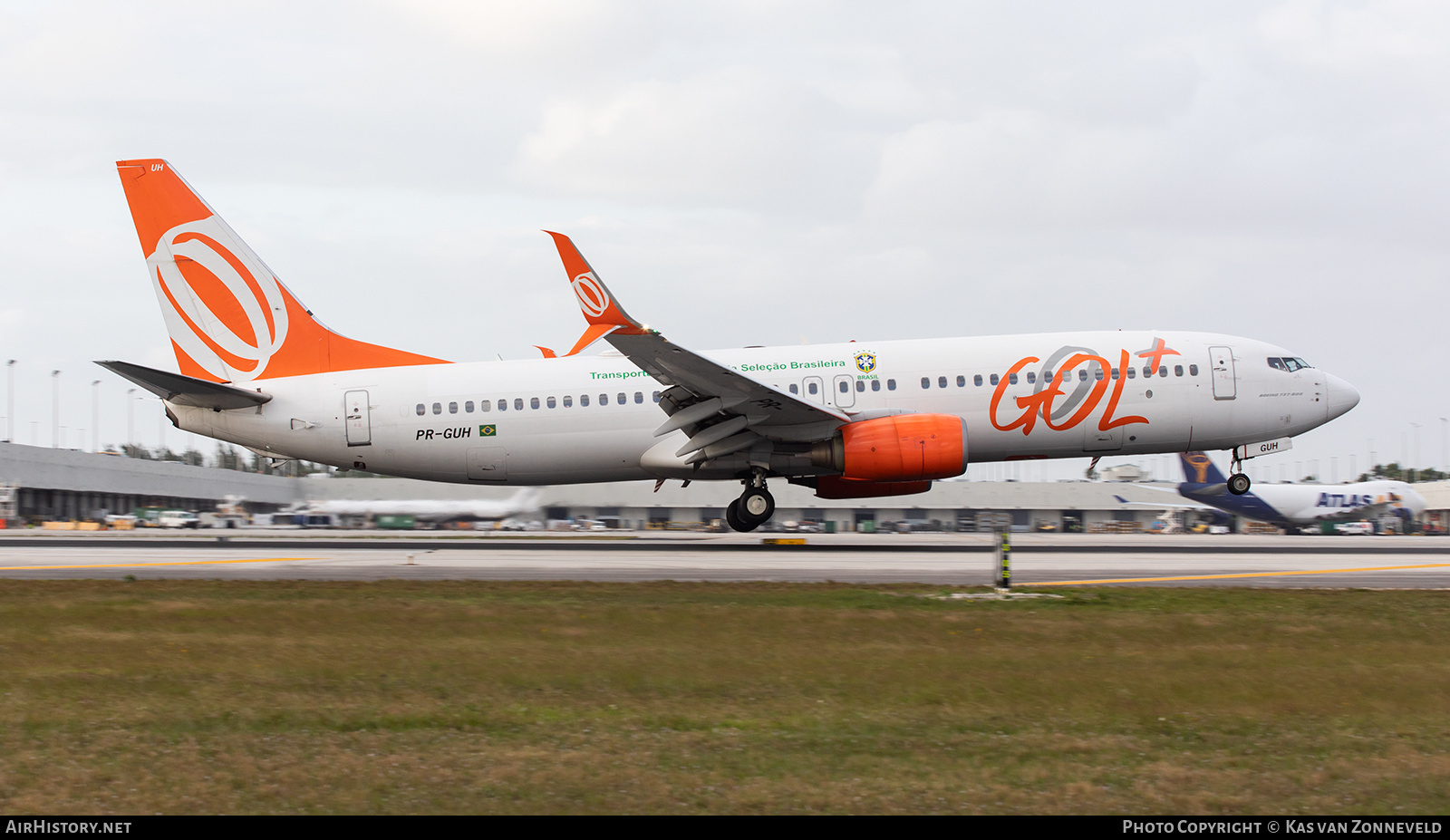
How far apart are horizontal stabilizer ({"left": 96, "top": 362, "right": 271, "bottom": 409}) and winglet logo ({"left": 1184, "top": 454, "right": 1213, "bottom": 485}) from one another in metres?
40.9

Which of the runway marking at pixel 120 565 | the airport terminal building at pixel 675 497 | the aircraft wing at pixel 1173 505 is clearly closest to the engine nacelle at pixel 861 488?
the runway marking at pixel 120 565

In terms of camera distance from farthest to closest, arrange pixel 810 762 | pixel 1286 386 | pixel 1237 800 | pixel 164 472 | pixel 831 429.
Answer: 1. pixel 164 472
2. pixel 1286 386
3. pixel 831 429
4. pixel 810 762
5. pixel 1237 800

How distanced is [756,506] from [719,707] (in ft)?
57.0

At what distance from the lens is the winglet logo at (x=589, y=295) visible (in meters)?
22.2

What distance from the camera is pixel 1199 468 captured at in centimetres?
5234

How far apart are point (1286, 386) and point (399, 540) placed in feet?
71.0

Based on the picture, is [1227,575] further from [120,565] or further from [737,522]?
[120,565]

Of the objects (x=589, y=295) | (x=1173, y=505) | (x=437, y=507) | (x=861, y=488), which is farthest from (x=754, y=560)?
(x=1173, y=505)

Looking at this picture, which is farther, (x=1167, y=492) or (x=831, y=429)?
(x=1167, y=492)

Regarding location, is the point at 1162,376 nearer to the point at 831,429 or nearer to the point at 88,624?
the point at 831,429

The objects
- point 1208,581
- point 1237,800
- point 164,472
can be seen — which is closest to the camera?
point 1237,800

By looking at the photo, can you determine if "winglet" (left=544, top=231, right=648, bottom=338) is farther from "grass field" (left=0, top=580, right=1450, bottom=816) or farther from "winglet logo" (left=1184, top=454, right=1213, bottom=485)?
"winglet logo" (left=1184, top=454, right=1213, bottom=485)

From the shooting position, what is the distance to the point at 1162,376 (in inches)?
1011

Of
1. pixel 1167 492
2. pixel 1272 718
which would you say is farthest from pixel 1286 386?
pixel 1167 492
